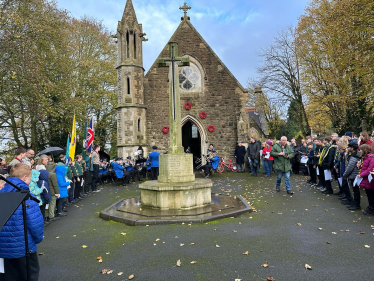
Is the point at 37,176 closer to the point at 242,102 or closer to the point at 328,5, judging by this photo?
the point at 242,102

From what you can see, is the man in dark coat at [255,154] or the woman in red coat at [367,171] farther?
the man in dark coat at [255,154]

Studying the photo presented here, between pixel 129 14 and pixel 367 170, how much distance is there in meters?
15.5

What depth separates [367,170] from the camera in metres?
6.63

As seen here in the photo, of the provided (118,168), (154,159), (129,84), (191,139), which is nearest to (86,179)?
(118,168)

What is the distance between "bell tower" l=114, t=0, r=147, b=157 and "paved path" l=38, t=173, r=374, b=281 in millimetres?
9520

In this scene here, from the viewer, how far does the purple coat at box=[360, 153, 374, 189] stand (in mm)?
6594

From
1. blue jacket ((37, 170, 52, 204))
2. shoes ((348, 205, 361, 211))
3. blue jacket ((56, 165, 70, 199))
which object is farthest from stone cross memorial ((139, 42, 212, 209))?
shoes ((348, 205, 361, 211))

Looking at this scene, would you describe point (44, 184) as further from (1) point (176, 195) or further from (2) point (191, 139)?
(2) point (191, 139)

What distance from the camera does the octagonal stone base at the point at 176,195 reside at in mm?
7621

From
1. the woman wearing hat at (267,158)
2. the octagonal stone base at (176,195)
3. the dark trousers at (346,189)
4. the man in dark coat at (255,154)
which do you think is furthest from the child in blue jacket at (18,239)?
the man in dark coat at (255,154)

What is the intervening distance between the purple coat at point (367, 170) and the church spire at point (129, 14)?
14966 mm

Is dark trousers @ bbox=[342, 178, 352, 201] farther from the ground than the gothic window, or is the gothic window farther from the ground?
the gothic window

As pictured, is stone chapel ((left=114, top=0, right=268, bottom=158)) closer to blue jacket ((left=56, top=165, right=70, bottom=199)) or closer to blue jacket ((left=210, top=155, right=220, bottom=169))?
blue jacket ((left=210, top=155, right=220, bottom=169))

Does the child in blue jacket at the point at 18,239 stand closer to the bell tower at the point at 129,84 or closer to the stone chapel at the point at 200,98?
the bell tower at the point at 129,84
